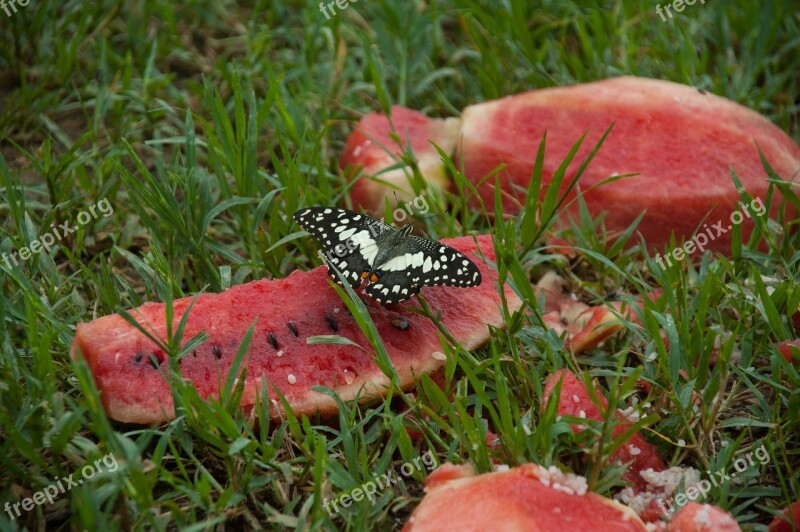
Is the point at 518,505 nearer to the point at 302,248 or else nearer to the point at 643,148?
the point at 302,248

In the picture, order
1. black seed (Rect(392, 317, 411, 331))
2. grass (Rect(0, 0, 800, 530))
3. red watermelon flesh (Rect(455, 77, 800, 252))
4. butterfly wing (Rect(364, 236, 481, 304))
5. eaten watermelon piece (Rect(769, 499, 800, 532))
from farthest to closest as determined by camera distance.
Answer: red watermelon flesh (Rect(455, 77, 800, 252)) < black seed (Rect(392, 317, 411, 331)) < butterfly wing (Rect(364, 236, 481, 304)) < grass (Rect(0, 0, 800, 530)) < eaten watermelon piece (Rect(769, 499, 800, 532))

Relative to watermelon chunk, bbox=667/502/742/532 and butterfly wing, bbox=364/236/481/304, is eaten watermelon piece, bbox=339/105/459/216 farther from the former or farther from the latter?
watermelon chunk, bbox=667/502/742/532

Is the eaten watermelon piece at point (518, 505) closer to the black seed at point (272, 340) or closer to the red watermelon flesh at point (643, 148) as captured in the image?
the black seed at point (272, 340)

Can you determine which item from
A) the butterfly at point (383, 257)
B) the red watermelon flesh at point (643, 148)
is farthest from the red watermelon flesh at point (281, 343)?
the red watermelon flesh at point (643, 148)

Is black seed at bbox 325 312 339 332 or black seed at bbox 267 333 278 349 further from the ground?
black seed at bbox 267 333 278 349

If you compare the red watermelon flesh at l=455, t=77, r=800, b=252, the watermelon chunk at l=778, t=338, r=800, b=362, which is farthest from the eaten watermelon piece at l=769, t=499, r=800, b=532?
the red watermelon flesh at l=455, t=77, r=800, b=252

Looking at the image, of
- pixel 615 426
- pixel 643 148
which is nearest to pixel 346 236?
pixel 615 426
